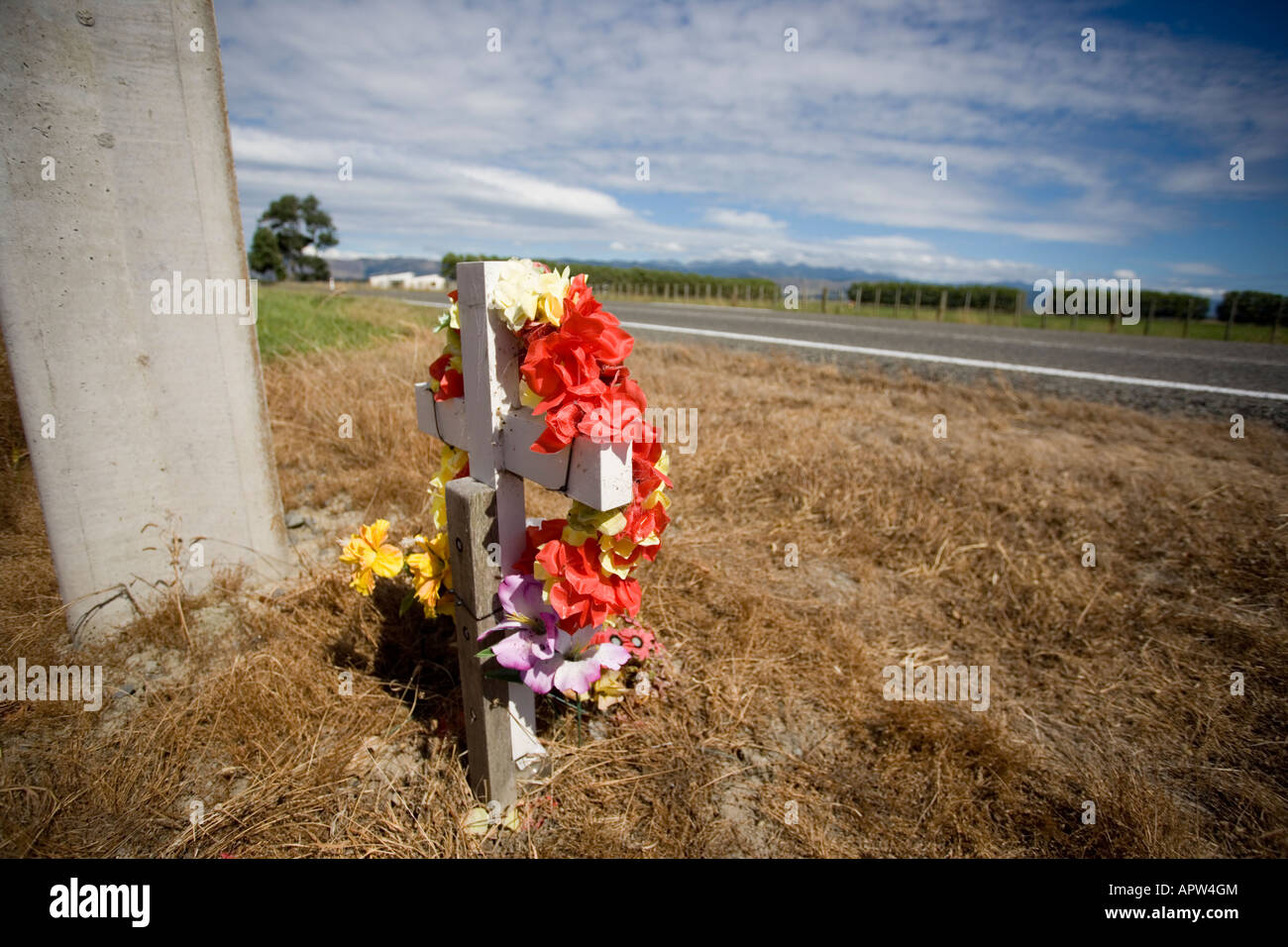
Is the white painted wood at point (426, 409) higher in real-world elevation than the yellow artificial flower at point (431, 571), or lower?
higher

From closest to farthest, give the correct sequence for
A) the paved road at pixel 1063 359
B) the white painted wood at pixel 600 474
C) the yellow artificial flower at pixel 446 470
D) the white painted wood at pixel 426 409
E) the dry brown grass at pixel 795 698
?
the white painted wood at pixel 600 474
the dry brown grass at pixel 795 698
the white painted wood at pixel 426 409
the yellow artificial flower at pixel 446 470
the paved road at pixel 1063 359

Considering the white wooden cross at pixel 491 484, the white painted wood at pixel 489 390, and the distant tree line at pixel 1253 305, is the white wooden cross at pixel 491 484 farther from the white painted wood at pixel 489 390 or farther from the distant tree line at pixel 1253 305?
the distant tree line at pixel 1253 305

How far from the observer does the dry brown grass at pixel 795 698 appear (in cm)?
179

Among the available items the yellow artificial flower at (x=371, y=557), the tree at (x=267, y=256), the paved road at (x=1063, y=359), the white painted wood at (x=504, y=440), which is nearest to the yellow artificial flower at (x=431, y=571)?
the yellow artificial flower at (x=371, y=557)

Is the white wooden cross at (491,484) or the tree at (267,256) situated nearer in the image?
the white wooden cross at (491,484)

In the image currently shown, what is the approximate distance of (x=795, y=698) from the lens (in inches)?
91.7

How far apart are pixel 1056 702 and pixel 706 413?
3.45 metres

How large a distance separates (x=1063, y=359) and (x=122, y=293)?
10.3 metres

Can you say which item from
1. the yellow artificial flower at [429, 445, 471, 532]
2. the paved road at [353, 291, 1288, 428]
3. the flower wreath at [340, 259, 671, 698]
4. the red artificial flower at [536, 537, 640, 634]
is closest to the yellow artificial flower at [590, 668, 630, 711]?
the flower wreath at [340, 259, 671, 698]

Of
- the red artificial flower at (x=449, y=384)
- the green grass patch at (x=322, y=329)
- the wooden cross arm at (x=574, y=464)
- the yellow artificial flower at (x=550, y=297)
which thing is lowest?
A: the wooden cross arm at (x=574, y=464)

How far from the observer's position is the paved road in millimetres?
6357

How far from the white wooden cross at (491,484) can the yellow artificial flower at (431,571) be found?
1.30 feet

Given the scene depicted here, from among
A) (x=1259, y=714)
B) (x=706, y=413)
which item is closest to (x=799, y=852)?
(x=1259, y=714)
